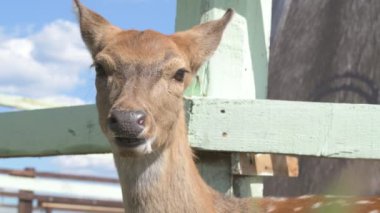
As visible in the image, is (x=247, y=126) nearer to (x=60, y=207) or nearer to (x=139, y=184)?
(x=139, y=184)

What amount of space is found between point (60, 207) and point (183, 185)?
823cm

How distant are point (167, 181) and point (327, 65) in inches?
109

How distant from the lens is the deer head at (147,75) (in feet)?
12.3

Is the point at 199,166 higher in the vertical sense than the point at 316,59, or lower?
lower

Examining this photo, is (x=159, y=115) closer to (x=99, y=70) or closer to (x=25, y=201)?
(x=99, y=70)

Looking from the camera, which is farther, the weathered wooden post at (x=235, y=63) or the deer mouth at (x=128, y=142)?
the weathered wooden post at (x=235, y=63)

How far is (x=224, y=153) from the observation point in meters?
4.00

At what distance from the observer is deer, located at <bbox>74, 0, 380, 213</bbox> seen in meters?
3.99

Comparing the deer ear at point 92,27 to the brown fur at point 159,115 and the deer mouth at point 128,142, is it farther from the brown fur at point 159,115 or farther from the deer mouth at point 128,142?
the deer mouth at point 128,142

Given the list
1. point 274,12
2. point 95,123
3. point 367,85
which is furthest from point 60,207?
point 95,123

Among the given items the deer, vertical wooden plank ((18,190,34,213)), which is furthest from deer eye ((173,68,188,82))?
vertical wooden plank ((18,190,34,213))

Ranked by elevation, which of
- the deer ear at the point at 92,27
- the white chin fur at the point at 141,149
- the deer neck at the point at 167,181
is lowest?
the deer neck at the point at 167,181

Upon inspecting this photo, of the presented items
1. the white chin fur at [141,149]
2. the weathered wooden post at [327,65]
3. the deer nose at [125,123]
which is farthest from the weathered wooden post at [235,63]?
the weathered wooden post at [327,65]

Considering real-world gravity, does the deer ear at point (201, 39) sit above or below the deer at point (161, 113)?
above
